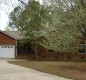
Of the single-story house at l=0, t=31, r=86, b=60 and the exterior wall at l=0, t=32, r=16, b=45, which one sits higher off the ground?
the exterior wall at l=0, t=32, r=16, b=45

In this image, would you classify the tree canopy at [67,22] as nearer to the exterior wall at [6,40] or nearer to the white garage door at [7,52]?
the white garage door at [7,52]

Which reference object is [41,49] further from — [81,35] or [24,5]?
[24,5]

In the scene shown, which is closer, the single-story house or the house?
the single-story house

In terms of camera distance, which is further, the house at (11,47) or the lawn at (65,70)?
the house at (11,47)

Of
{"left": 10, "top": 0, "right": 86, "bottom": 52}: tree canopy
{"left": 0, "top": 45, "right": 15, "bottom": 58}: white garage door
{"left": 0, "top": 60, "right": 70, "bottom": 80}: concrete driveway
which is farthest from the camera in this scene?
{"left": 0, "top": 45, "right": 15, "bottom": 58}: white garage door

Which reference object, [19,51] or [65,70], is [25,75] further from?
[19,51]

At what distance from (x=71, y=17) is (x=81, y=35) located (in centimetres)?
243

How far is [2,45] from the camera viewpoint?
5216 cm

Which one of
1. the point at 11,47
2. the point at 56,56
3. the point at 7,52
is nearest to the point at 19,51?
the point at 11,47

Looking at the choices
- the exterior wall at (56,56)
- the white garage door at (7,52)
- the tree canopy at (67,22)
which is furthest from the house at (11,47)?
the tree canopy at (67,22)

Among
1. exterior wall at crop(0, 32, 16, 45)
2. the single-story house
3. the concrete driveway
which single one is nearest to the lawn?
the concrete driveway

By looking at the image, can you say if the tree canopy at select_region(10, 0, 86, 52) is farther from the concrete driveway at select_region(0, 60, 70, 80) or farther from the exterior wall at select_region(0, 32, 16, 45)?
the exterior wall at select_region(0, 32, 16, 45)

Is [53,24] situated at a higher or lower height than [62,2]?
lower

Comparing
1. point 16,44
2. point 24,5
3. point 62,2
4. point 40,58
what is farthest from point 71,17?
point 16,44
